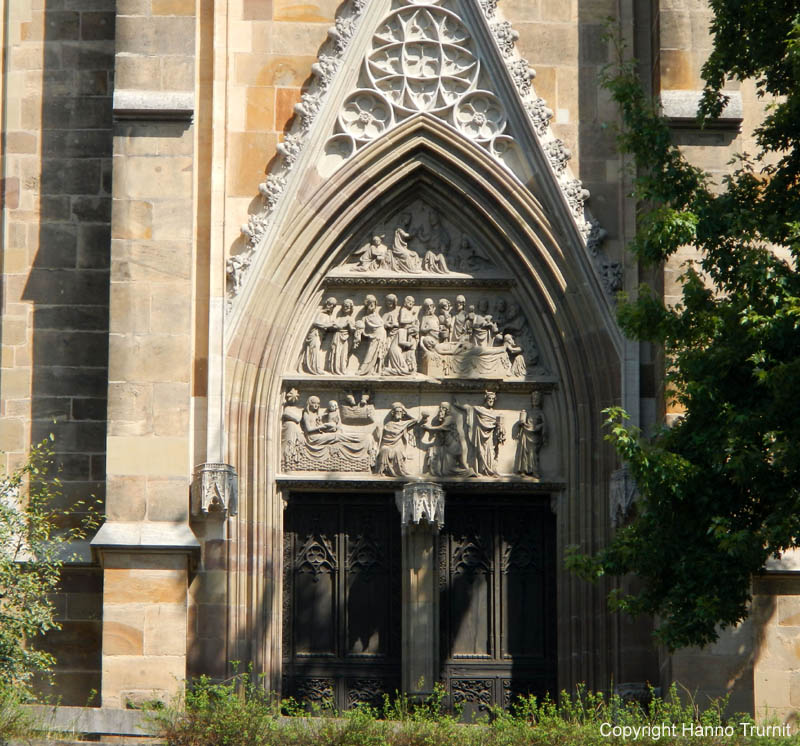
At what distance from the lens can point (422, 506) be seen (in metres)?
21.0

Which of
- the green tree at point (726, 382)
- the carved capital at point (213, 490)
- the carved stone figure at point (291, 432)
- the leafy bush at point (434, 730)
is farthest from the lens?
the carved stone figure at point (291, 432)

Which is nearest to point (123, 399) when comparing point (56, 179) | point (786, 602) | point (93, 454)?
point (93, 454)

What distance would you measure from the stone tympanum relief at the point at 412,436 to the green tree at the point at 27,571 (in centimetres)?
237

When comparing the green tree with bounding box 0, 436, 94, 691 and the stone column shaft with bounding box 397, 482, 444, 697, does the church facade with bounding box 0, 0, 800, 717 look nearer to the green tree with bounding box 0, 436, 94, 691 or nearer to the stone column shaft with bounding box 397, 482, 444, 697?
the stone column shaft with bounding box 397, 482, 444, 697

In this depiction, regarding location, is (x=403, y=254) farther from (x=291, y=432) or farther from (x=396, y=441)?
(x=291, y=432)

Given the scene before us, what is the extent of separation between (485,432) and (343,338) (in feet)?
5.69

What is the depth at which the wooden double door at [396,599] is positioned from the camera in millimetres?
21125

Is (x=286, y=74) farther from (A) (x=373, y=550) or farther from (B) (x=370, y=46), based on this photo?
(A) (x=373, y=550)

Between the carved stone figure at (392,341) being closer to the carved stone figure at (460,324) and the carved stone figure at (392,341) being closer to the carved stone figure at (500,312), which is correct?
the carved stone figure at (460,324)

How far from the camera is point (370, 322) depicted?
71.1 ft

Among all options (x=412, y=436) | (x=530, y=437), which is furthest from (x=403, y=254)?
(x=530, y=437)

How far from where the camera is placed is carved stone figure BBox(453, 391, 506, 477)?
21.4 meters

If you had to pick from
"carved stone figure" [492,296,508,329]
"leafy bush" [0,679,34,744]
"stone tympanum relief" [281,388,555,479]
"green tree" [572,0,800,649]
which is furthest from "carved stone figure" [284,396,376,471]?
"leafy bush" [0,679,34,744]

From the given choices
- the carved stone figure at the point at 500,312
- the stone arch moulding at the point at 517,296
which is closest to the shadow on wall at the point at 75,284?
the stone arch moulding at the point at 517,296
